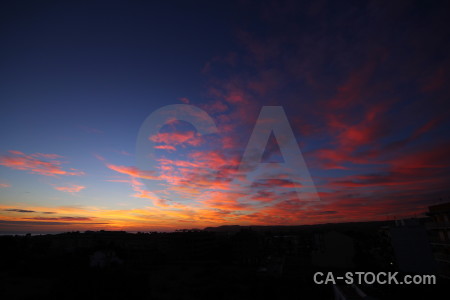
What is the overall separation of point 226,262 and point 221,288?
2789cm

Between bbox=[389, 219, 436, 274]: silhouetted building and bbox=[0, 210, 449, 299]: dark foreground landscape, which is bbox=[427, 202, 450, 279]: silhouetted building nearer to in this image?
bbox=[0, 210, 449, 299]: dark foreground landscape

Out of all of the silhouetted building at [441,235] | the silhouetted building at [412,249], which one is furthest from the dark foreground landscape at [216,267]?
the silhouetted building at [441,235]

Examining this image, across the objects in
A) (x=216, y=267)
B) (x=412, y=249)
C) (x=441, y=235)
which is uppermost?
(x=441, y=235)

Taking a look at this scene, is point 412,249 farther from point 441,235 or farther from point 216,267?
point 216,267

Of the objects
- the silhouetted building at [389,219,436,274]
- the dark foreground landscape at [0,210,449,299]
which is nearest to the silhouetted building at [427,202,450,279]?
the dark foreground landscape at [0,210,449,299]

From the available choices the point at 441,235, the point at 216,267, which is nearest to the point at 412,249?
the point at 441,235

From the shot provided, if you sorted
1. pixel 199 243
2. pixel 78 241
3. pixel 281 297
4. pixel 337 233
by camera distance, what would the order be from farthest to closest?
pixel 78 241, pixel 199 243, pixel 337 233, pixel 281 297

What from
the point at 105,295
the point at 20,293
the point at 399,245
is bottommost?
the point at 20,293

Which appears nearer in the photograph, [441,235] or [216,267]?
[441,235]

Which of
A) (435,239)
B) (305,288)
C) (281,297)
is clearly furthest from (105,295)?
(435,239)

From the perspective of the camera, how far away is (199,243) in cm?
6259

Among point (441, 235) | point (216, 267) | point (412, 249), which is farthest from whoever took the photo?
point (412, 249)

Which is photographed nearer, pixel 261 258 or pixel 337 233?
pixel 337 233

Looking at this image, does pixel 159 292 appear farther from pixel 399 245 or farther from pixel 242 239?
pixel 399 245
